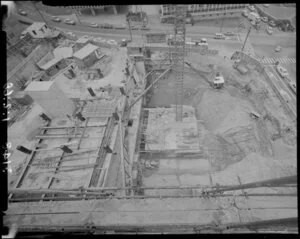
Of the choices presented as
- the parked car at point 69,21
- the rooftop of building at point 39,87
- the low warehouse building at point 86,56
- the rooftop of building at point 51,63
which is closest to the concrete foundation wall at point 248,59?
the low warehouse building at point 86,56

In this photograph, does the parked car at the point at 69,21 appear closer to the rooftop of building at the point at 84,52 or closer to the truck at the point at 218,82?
the rooftop of building at the point at 84,52

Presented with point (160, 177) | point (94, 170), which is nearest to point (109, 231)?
point (94, 170)

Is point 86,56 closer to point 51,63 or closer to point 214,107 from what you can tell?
point 51,63

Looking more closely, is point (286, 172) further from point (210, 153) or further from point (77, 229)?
point (77, 229)

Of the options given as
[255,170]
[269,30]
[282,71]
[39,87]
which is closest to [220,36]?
[269,30]

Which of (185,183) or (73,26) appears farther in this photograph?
(73,26)

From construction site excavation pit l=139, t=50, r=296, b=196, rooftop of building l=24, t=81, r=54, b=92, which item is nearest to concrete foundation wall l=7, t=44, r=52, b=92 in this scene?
rooftop of building l=24, t=81, r=54, b=92

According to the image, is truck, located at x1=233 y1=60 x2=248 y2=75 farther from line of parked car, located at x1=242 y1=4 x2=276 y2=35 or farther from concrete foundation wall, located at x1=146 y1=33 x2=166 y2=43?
line of parked car, located at x1=242 y1=4 x2=276 y2=35
